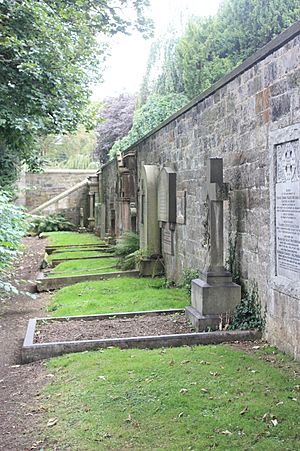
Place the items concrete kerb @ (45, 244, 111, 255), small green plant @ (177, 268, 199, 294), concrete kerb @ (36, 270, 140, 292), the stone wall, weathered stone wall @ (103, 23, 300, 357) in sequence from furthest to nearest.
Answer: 1. the stone wall
2. concrete kerb @ (45, 244, 111, 255)
3. concrete kerb @ (36, 270, 140, 292)
4. small green plant @ (177, 268, 199, 294)
5. weathered stone wall @ (103, 23, 300, 357)

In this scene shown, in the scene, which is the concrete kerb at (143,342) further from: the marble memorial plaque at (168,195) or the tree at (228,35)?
the tree at (228,35)

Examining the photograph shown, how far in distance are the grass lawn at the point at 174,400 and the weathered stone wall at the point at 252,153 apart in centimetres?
56

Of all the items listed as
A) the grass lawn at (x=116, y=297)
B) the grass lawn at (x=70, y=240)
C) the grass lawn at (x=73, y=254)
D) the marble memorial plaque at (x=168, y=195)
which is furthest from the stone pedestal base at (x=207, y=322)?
the grass lawn at (x=70, y=240)

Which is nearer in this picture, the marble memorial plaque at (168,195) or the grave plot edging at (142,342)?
the grave plot edging at (142,342)

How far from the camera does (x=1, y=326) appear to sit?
6652 millimetres

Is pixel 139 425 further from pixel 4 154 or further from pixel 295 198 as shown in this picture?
pixel 4 154

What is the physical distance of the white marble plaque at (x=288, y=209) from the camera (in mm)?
4250

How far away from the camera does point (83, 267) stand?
10.7 m

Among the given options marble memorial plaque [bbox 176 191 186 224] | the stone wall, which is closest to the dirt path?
marble memorial plaque [bbox 176 191 186 224]

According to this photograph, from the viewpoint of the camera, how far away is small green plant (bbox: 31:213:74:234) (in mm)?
23016

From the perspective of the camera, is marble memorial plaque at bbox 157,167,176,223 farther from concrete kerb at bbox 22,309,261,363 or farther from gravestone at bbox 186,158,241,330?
concrete kerb at bbox 22,309,261,363

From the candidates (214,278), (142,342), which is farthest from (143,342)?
(214,278)

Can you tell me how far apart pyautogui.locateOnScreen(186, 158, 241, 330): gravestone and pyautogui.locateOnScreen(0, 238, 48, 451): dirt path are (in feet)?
6.00

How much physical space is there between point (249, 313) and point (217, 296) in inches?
15.0
